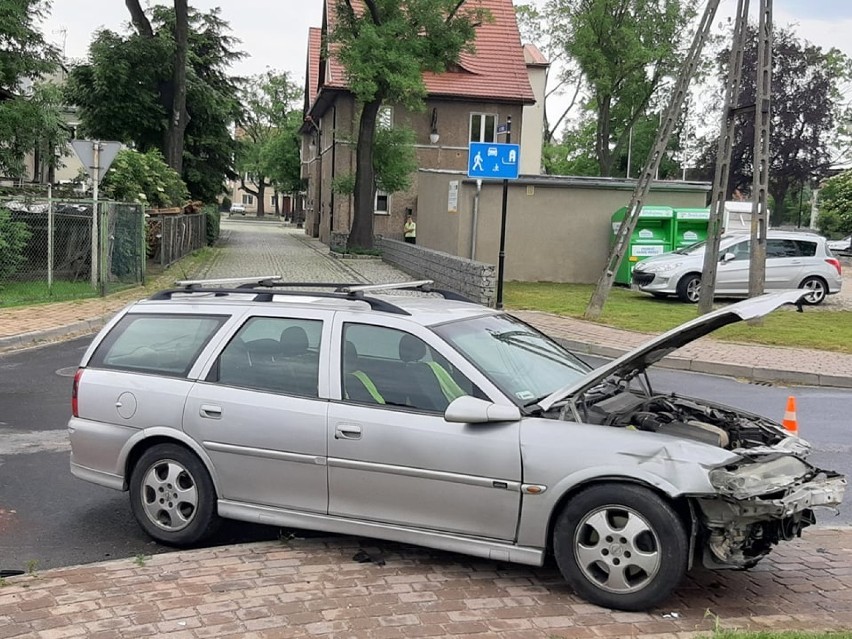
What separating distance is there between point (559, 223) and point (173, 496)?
20.2m

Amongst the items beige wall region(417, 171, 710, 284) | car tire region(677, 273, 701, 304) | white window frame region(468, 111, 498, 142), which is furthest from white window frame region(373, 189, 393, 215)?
car tire region(677, 273, 701, 304)

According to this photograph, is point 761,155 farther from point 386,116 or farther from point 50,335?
point 386,116

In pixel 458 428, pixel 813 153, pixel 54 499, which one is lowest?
pixel 54 499

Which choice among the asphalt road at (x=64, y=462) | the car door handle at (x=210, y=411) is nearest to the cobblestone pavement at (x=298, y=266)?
the asphalt road at (x=64, y=462)

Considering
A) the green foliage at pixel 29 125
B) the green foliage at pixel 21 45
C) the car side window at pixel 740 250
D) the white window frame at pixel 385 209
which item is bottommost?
the car side window at pixel 740 250

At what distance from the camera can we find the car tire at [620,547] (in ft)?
12.8

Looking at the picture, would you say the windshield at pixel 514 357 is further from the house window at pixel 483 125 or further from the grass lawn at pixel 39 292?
the house window at pixel 483 125

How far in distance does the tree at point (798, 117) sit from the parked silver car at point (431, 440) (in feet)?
173

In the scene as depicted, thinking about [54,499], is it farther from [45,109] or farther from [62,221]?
[45,109]

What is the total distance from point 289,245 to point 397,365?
3338cm

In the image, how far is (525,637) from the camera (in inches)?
145

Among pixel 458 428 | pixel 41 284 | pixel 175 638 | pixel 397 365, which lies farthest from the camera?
pixel 41 284

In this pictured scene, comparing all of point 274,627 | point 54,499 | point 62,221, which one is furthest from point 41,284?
point 274,627

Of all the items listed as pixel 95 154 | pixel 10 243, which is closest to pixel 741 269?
pixel 95 154
